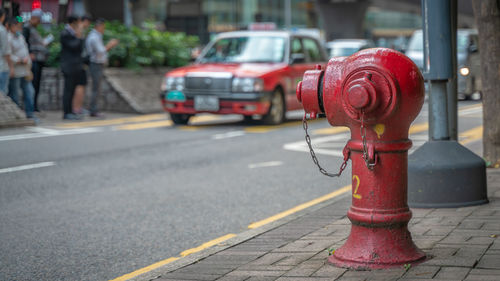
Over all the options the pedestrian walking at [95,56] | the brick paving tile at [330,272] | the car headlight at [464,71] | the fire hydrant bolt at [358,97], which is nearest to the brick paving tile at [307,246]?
the brick paving tile at [330,272]

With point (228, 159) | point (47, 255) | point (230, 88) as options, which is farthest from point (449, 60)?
point (230, 88)

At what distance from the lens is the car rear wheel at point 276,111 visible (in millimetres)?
15336

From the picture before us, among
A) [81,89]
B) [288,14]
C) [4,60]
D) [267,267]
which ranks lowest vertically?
[267,267]

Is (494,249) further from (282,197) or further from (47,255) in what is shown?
(282,197)

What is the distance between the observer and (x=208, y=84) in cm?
1497

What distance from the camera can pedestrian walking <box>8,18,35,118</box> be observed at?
15.4m

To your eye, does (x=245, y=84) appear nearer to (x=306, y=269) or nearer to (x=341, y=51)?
(x=306, y=269)

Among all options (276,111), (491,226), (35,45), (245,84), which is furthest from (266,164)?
(35,45)

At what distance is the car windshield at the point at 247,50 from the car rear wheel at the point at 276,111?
832 millimetres

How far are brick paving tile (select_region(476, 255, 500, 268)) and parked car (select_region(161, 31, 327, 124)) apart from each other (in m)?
10.3

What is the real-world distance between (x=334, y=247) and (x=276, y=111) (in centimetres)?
1049

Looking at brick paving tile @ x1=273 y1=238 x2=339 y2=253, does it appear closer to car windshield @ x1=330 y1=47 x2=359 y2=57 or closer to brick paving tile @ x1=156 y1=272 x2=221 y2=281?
brick paving tile @ x1=156 y1=272 x2=221 y2=281

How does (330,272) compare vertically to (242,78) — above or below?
below

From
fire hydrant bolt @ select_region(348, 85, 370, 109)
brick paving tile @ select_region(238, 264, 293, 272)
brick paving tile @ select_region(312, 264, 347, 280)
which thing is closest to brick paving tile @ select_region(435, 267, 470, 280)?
brick paving tile @ select_region(312, 264, 347, 280)
